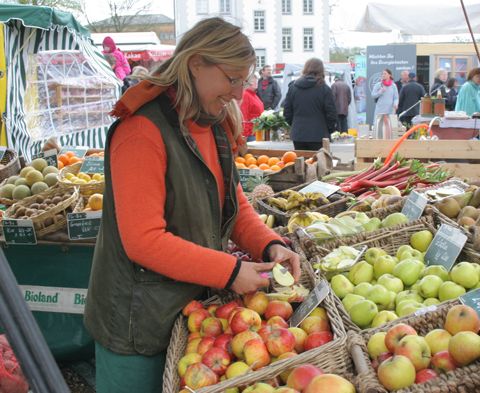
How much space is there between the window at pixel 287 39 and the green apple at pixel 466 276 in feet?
148

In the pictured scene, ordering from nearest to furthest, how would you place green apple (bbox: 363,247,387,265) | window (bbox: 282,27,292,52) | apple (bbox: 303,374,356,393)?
apple (bbox: 303,374,356,393)
green apple (bbox: 363,247,387,265)
window (bbox: 282,27,292,52)

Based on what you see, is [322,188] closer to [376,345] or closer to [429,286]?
[429,286]

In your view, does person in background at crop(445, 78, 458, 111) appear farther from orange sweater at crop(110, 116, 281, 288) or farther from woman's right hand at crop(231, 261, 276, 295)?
orange sweater at crop(110, 116, 281, 288)

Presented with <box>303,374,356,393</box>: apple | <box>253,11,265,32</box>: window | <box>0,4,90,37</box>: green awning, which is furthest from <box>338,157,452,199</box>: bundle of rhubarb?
<box>253,11,265,32</box>: window

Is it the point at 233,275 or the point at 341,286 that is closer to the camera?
the point at 233,275

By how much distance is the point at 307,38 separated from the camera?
150 ft

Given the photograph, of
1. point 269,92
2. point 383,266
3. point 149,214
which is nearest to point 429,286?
point 383,266

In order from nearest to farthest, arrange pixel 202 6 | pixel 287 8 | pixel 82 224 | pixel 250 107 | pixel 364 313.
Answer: pixel 364 313 → pixel 82 224 → pixel 250 107 → pixel 202 6 → pixel 287 8

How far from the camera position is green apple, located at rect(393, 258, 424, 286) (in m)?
2.37

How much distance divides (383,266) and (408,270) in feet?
0.36

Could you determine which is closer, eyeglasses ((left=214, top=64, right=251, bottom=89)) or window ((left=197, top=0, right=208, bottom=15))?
eyeglasses ((left=214, top=64, right=251, bottom=89))

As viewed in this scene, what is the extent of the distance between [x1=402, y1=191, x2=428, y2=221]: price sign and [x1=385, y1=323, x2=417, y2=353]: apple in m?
1.19

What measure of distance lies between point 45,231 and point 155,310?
5.63 ft

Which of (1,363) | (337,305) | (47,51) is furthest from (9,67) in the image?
(337,305)
